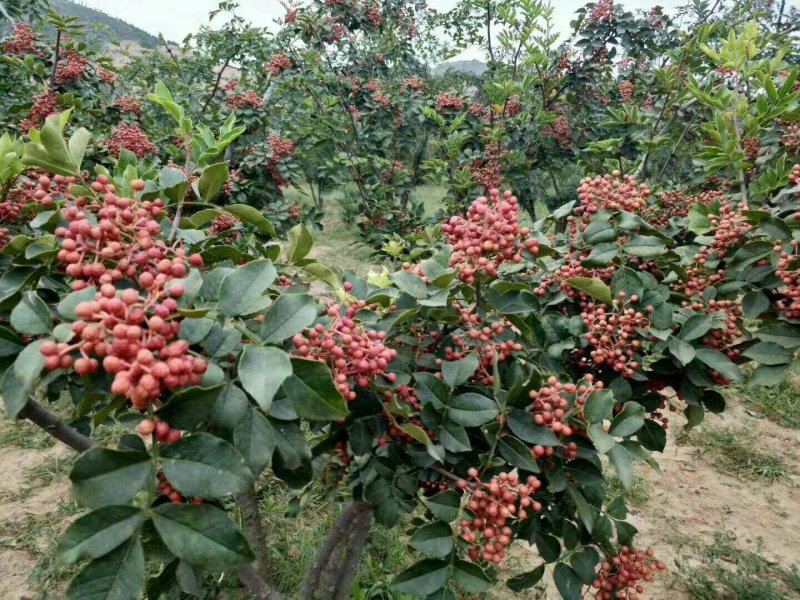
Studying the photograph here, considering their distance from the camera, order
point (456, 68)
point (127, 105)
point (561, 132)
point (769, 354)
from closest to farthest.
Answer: point (769, 354)
point (127, 105)
point (561, 132)
point (456, 68)

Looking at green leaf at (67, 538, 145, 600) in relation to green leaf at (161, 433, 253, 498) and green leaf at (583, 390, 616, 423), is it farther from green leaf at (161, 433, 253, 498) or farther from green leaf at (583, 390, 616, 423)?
green leaf at (583, 390, 616, 423)

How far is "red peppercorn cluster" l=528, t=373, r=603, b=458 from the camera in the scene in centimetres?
110

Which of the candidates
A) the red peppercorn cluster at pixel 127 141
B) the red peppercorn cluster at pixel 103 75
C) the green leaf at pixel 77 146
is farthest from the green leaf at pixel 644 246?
the red peppercorn cluster at pixel 103 75

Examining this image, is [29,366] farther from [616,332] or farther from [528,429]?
[616,332]

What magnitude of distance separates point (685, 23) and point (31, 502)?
7653 mm

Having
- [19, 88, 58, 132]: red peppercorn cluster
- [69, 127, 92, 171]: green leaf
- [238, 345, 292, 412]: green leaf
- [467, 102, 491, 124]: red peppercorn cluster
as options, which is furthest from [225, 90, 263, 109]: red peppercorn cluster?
[238, 345, 292, 412]: green leaf

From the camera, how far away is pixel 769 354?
56.2 inches

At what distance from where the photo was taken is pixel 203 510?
2.37 feet

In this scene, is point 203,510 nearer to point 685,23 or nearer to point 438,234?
point 438,234

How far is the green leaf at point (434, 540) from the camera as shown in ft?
3.62

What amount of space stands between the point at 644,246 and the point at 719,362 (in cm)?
38

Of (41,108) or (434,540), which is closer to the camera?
(434,540)

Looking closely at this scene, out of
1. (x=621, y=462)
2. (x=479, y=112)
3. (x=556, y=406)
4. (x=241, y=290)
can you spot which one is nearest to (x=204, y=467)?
(x=241, y=290)

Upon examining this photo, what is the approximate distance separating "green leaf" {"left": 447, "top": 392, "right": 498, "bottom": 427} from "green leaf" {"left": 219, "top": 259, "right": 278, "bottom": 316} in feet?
1.72
